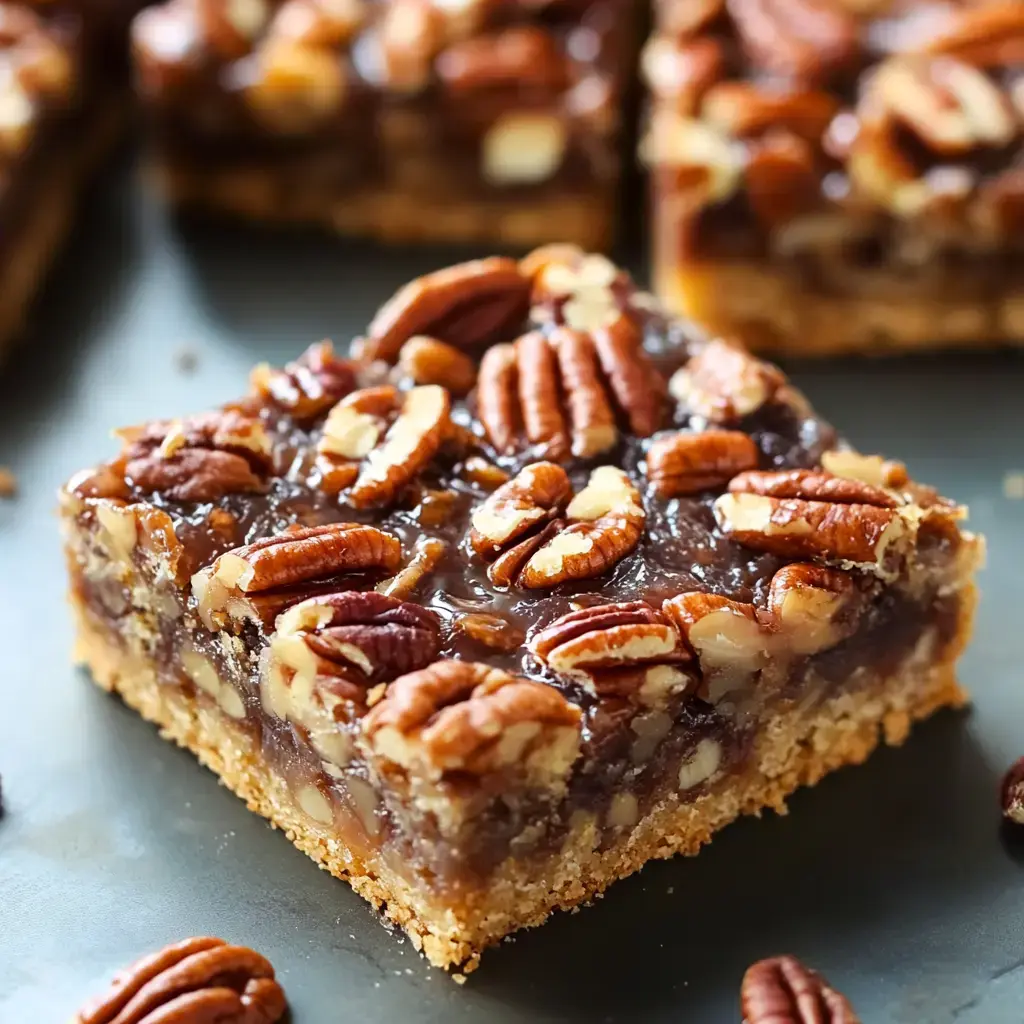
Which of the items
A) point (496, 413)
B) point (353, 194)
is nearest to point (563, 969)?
point (496, 413)

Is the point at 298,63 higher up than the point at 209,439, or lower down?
higher up

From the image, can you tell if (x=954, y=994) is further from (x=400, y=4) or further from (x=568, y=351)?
(x=400, y=4)

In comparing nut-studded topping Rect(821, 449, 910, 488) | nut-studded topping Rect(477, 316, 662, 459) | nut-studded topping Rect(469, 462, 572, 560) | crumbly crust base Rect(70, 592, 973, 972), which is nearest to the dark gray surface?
crumbly crust base Rect(70, 592, 973, 972)

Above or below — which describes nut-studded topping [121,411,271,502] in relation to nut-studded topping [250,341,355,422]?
below

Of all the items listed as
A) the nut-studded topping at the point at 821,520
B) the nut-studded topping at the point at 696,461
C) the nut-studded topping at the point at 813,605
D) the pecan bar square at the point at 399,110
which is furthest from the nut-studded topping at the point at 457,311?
the pecan bar square at the point at 399,110

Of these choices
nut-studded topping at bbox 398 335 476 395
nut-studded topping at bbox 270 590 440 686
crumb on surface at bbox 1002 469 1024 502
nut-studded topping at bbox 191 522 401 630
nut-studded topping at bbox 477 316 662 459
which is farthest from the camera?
crumb on surface at bbox 1002 469 1024 502

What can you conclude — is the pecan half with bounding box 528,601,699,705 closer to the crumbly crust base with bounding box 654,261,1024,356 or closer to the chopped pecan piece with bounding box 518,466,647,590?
the chopped pecan piece with bounding box 518,466,647,590
